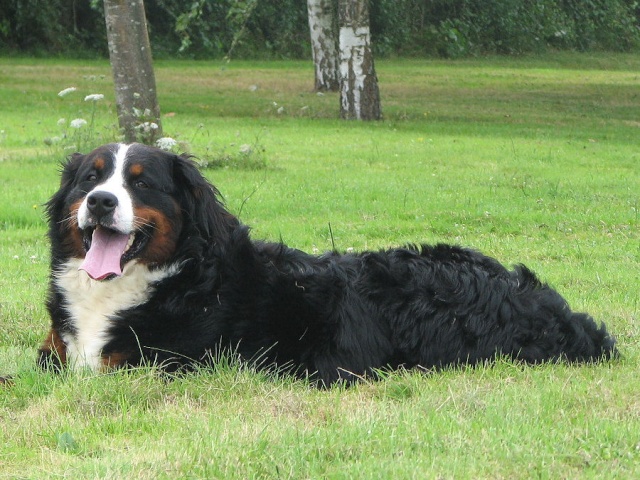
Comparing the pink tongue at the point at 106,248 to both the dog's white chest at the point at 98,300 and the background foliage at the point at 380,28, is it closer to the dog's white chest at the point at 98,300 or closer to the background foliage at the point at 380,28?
the dog's white chest at the point at 98,300

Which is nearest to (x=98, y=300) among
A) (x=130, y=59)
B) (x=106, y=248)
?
(x=106, y=248)

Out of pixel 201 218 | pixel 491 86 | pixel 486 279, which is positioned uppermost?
pixel 201 218

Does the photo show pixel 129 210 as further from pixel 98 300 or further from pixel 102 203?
pixel 98 300

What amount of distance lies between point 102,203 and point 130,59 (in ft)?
35.9

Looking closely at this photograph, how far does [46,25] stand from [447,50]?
1844cm

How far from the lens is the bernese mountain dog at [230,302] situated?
17.1 ft

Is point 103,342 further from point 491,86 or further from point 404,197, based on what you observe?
point 491,86

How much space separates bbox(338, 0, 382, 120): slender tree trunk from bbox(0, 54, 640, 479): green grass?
836 mm

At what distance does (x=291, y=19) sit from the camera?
4469 cm

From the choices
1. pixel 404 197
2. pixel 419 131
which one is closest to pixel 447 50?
pixel 419 131

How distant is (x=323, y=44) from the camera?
2798 centimetres

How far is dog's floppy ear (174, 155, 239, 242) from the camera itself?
536cm

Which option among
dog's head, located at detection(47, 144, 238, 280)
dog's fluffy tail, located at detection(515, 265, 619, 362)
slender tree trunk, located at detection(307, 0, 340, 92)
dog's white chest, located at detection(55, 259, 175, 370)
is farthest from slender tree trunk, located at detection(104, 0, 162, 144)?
slender tree trunk, located at detection(307, 0, 340, 92)

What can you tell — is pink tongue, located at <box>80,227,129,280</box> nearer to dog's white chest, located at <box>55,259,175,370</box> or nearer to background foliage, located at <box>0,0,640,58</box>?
dog's white chest, located at <box>55,259,175,370</box>
